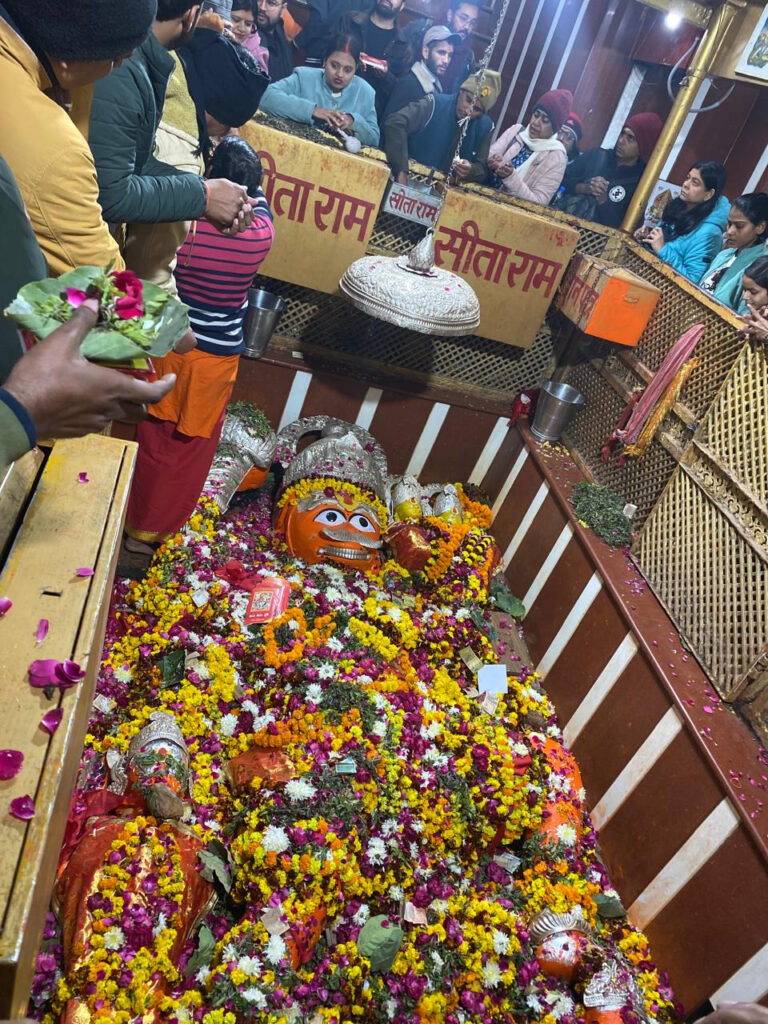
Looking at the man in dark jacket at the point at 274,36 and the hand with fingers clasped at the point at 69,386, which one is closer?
the hand with fingers clasped at the point at 69,386

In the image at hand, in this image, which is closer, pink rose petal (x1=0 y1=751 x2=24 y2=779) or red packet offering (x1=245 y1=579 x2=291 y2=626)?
pink rose petal (x1=0 y1=751 x2=24 y2=779)

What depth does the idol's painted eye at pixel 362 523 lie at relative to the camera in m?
4.69

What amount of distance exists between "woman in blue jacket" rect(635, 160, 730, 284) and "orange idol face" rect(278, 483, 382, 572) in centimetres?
Result: 320

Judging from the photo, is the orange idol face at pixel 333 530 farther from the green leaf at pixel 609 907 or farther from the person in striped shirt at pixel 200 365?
the green leaf at pixel 609 907

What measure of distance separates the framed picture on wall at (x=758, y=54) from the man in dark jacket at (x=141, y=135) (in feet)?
13.8

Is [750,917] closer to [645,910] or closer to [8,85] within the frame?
[645,910]

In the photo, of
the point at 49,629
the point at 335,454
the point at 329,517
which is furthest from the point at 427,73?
the point at 49,629

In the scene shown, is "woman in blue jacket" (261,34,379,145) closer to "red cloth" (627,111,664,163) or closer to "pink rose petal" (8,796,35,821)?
"red cloth" (627,111,664,163)

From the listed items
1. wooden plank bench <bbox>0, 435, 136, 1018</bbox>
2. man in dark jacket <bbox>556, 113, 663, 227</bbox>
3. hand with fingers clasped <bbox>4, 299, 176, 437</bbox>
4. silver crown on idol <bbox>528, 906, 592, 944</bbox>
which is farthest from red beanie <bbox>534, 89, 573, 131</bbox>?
silver crown on idol <bbox>528, 906, 592, 944</bbox>

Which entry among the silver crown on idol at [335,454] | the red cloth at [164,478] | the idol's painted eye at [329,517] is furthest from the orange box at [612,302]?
the red cloth at [164,478]

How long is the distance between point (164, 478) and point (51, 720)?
2.88 metres

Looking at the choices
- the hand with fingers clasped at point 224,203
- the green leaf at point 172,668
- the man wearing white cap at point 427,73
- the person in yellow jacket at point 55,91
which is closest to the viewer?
the person in yellow jacket at point 55,91

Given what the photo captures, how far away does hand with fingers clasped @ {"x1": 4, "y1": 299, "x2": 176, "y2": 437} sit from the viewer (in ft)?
4.25

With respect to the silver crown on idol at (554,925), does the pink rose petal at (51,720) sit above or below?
above
